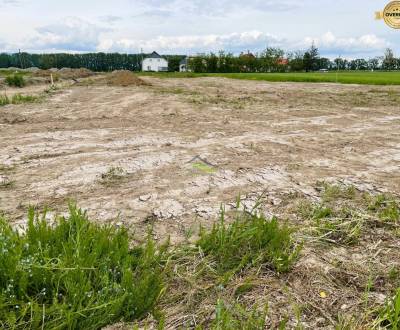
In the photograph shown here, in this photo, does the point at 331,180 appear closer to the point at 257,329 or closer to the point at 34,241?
the point at 257,329

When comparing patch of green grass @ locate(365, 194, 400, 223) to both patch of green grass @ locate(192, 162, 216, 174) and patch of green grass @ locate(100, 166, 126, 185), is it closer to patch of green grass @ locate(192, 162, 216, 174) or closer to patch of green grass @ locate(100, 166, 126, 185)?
patch of green grass @ locate(192, 162, 216, 174)

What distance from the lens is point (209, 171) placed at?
5.12m

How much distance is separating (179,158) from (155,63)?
357ft

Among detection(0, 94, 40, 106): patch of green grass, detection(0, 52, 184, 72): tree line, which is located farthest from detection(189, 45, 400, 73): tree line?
detection(0, 94, 40, 106): patch of green grass

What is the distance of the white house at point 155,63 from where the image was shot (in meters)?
109

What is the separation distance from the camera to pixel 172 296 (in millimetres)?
2406

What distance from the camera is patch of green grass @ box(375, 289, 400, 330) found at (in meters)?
2.08

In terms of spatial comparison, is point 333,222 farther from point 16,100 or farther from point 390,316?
point 16,100

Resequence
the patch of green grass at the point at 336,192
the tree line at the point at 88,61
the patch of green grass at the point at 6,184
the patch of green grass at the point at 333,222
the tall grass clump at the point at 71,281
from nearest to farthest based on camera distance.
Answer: the tall grass clump at the point at 71,281
the patch of green grass at the point at 333,222
the patch of green grass at the point at 336,192
the patch of green grass at the point at 6,184
the tree line at the point at 88,61

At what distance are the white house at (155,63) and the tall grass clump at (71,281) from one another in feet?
361

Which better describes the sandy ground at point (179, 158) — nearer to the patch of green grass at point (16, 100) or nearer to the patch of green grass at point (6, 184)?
the patch of green grass at point (6, 184)

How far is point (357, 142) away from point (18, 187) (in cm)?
604

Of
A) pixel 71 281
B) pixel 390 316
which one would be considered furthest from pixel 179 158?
pixel 390 316

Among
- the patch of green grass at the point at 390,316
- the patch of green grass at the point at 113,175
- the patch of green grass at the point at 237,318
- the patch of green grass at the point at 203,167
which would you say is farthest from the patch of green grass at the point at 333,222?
the patch of green grass at the point at 113,175
